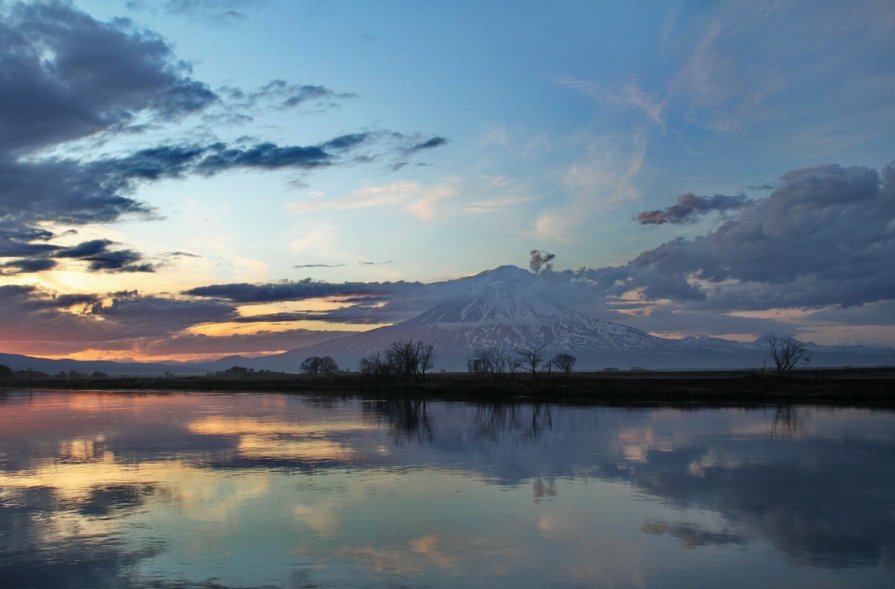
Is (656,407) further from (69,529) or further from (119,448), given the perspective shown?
(69,529)

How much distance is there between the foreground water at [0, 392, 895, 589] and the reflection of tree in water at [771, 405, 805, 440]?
33.4 inches

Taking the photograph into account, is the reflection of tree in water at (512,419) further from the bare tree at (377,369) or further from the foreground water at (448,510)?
the bare tree at (377,369)

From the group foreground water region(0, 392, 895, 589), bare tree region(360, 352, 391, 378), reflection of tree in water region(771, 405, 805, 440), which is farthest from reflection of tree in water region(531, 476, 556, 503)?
bare tree region(360, 352, 391, 378)

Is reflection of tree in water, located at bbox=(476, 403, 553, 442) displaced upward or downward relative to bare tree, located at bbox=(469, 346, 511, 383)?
downward

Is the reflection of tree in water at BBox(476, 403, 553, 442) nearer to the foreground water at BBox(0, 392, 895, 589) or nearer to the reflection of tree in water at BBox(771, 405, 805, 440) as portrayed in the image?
the foreground water at BBox(0, 392, 895, 589)

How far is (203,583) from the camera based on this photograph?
40.5ft

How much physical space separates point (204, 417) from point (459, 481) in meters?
31.6

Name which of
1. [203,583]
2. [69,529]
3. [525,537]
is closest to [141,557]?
[203,583]

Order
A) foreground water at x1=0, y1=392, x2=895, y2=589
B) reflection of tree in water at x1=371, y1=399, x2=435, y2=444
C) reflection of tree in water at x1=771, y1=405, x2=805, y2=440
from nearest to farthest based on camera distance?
foreground water at x1=0, y1=392, x2=895, y2=589 → reflection of tree in water at x1=771, y1=405, x2=805, y2=440 → reflection of tree in water at x1=371, y1=399, x2=435, y2=444

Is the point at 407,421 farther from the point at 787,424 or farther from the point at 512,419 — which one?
the point at 787,424

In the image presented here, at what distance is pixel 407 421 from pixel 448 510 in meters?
27.0

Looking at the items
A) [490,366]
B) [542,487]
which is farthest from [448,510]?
[490,366]

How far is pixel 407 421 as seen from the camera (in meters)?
45.1

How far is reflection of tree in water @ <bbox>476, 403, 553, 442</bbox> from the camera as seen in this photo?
37.8 meters
